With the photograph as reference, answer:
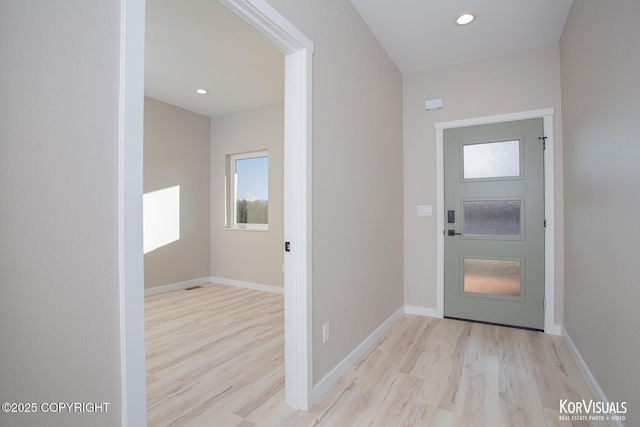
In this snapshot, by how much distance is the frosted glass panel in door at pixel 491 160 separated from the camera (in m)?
3.18

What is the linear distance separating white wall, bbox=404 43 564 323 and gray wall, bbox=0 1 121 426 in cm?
322

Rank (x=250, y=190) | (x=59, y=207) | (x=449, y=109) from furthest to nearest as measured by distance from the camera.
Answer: (x=250, y=190) → (x=449, y=109) → (x=59, y=207)

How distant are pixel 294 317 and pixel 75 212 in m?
1.28

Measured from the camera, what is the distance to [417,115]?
12.0 feet

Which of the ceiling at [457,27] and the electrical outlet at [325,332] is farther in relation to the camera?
the ceiling at [457,27]

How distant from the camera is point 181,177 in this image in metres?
4.83

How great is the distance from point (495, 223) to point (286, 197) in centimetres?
246

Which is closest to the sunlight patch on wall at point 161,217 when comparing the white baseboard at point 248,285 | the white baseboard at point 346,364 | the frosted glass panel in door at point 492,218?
the white baseboard at point 248,285

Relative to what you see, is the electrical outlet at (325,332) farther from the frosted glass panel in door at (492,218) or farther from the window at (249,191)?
the window at (249,191)

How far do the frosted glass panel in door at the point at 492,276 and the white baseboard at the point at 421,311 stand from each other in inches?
17.4

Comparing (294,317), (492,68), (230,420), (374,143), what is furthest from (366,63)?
(230,420)

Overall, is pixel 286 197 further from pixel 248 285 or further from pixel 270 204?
pixel 248 285

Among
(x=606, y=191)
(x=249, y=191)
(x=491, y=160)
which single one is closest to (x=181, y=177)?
(x=249, y=191)

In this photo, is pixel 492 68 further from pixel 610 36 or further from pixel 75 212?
pixel 75 212
